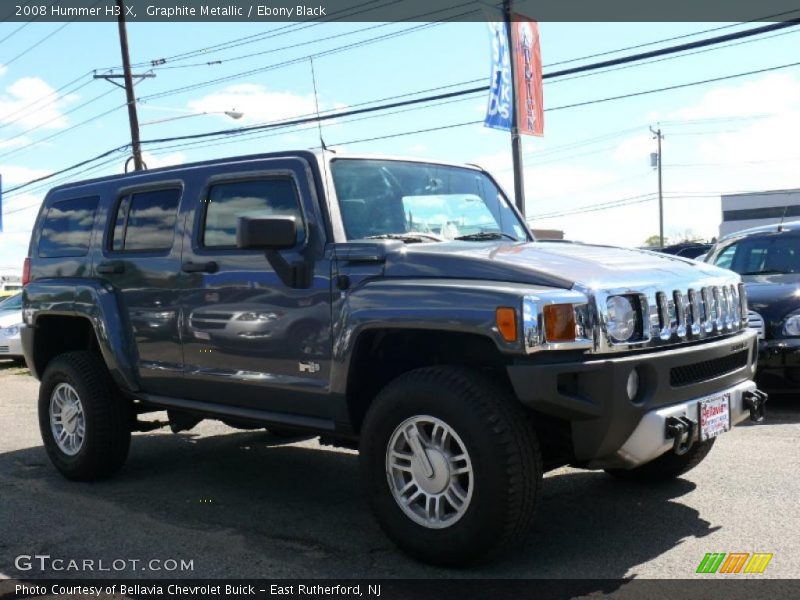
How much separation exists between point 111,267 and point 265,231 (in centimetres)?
187

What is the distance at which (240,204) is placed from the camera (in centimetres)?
519

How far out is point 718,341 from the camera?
4.41m

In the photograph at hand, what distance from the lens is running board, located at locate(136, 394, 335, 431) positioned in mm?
4680

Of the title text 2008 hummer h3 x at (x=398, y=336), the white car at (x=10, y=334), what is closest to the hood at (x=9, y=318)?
the white car at (x=10, y=334)

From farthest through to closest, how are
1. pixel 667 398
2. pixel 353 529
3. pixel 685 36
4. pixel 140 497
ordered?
1. pixel 685 36
2. pixel 140 497
3. pixel 353 529
4. pixel 667 398

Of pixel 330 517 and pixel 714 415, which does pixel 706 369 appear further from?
pixel 330 517

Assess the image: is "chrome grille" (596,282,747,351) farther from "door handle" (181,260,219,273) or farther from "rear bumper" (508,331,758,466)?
"door handle" (181,260,219,273)

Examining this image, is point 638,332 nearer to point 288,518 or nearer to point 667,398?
point 667,398

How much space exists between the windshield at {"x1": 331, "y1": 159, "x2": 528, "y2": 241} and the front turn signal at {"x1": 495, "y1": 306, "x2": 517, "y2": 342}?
3.45 feet

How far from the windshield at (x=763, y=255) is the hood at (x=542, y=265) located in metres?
4.43

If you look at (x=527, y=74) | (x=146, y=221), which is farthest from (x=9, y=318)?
(x=146, y=221)
